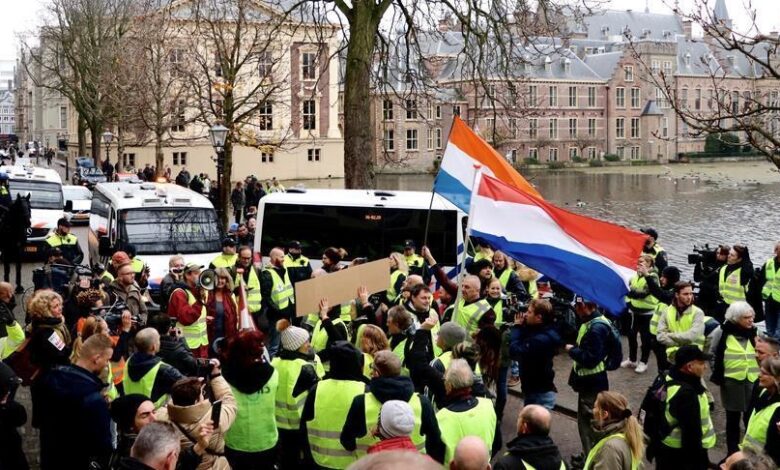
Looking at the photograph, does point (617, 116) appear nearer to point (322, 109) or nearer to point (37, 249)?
point (322, 109)

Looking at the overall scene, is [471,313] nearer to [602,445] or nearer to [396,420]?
[602,445]

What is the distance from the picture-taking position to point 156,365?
7.20 metres

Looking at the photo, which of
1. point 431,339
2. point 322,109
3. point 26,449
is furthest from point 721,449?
point 322,109

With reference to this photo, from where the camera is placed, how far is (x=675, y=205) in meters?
49.3

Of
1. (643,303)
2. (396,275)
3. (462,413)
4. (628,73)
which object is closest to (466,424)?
(462,413)

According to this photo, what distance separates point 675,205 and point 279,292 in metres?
40.3

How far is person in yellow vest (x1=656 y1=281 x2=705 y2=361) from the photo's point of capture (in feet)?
33.4

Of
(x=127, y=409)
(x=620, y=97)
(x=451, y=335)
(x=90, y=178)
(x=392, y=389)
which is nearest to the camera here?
(x=127, y=409)

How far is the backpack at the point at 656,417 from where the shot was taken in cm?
731

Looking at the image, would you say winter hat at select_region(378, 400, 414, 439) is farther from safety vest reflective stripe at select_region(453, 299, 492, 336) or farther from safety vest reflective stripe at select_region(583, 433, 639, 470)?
safety vest reflective stripe at select_region(453, 299, 492, 336)

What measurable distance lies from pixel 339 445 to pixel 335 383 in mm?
433

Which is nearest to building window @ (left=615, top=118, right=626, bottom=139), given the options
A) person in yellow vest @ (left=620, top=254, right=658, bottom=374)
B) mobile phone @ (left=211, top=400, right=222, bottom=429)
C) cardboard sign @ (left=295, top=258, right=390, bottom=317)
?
person in yellow vest @ (left=620, top=254, right=658, bottom=374)

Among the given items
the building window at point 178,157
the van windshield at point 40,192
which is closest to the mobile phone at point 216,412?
the van windshield at point 40,192

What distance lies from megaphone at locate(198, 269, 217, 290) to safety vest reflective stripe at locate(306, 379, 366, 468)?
16.1ft
